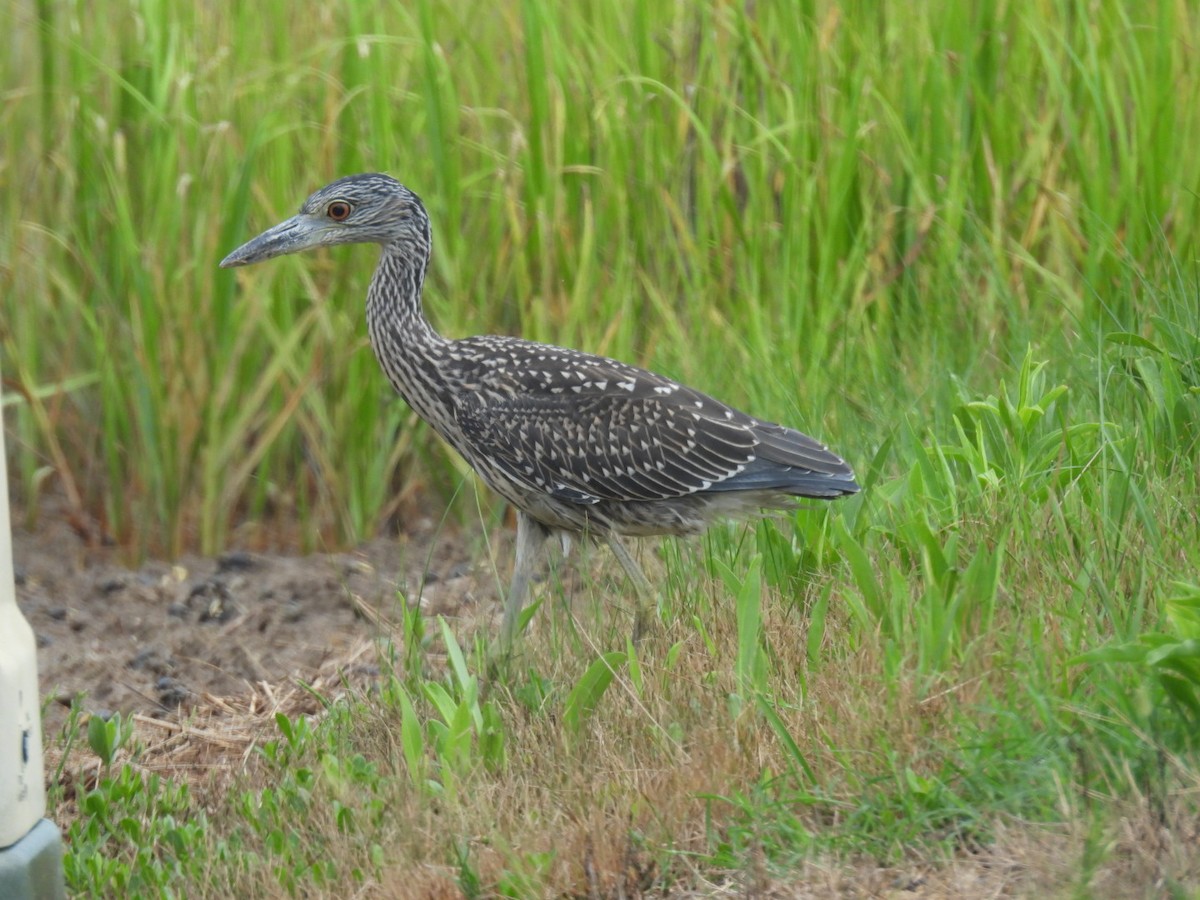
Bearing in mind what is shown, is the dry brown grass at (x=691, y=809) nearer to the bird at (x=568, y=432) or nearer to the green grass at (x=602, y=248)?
the green grass at (x=602, y=248)

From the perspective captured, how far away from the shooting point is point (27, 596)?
6.18 m

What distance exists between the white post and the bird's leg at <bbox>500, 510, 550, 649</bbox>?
1.40m

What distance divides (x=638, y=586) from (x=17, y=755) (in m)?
2.00

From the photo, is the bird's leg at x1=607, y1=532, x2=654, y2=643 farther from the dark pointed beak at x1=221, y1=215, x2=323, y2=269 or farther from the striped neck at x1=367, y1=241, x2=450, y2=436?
the dark pointed beak at x1=221, y1=215, x2=323, y2=269

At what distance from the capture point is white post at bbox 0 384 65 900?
135 inches

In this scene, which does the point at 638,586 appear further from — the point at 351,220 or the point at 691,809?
the point at 351,220

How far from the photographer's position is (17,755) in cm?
347

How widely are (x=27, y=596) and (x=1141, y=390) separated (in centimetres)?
412

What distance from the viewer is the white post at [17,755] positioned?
135 inches

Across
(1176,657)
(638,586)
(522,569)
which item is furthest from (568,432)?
(1176,657)

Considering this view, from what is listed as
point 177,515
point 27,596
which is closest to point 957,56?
point 177,515

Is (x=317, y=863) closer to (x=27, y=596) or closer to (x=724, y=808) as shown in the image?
(x=724, y=808)

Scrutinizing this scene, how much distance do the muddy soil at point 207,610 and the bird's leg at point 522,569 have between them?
0.53 feet

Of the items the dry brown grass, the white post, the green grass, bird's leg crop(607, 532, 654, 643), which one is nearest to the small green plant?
the dry brown grass
